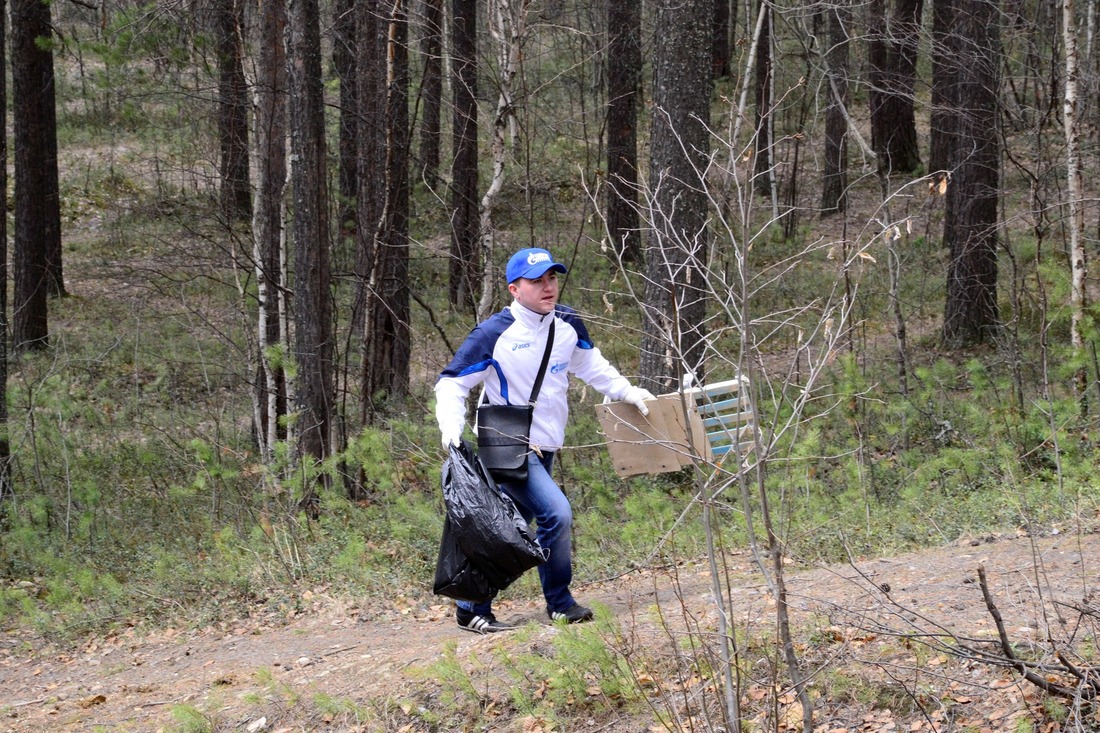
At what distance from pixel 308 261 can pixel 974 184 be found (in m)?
7.75

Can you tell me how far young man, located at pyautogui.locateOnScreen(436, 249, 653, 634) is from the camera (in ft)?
17.0

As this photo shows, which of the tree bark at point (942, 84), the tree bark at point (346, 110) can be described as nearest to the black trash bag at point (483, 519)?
the tree bark at point (346, 110)

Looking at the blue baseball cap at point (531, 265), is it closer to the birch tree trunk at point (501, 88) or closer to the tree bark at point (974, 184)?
the birch tree trunk at point (501, 88)

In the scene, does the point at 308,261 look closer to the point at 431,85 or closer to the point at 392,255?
the point at 392,255

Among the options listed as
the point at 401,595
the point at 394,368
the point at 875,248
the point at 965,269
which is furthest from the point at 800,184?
the point at 401,595

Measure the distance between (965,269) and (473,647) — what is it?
10120 millimetres

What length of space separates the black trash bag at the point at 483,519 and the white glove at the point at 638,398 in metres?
0.80

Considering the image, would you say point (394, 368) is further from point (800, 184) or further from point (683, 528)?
point (800, 184)

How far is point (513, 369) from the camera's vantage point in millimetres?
5211

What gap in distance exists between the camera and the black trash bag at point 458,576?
5.19 metres

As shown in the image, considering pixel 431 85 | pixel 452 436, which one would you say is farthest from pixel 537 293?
pixel 431 85

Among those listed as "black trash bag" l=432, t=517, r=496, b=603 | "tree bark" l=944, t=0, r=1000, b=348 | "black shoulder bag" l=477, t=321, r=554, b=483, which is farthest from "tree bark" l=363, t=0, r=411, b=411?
"tree bark" l=944, t=0, r=1000, b=348

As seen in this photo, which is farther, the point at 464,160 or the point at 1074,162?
the point at 464,160

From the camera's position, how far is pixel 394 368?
12062 mm
